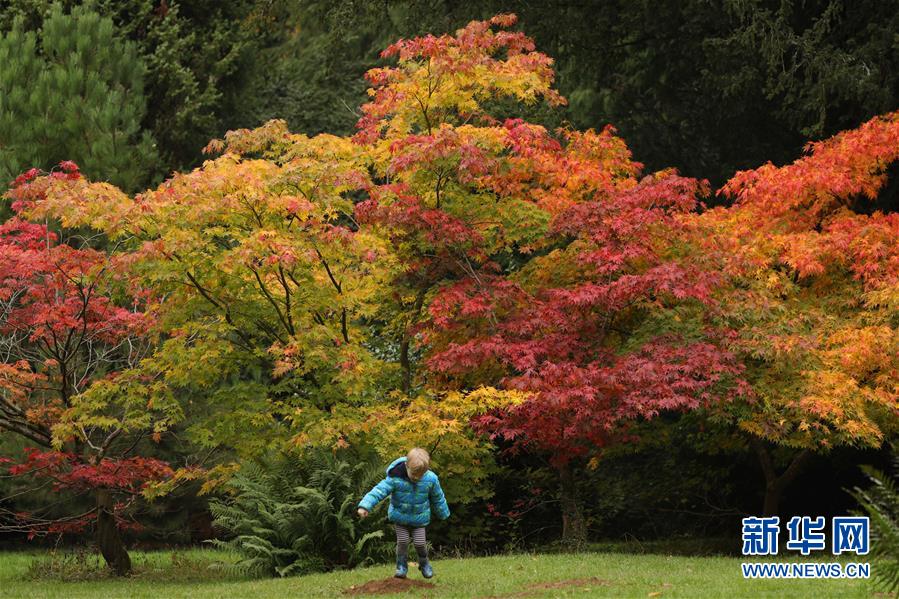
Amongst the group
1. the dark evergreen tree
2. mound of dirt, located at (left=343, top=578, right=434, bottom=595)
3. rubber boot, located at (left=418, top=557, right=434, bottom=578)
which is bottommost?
mound of dirt, located at (left=343, top=578, right=434, bottom=595)

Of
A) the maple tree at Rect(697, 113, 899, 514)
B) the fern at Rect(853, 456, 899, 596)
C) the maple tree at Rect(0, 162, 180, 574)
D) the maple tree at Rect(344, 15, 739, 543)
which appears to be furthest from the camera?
the maple tree at Rect(0, 162, 180, 574)

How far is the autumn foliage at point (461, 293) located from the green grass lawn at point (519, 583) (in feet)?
4.53

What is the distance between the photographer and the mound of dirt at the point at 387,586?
9.51m

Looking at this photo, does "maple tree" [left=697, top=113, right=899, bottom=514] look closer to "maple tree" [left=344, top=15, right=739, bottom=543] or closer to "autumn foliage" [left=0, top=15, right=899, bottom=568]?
"autumn foliage" [left=0, top=15, right=899, bottom=568]

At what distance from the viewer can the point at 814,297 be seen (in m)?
14.2

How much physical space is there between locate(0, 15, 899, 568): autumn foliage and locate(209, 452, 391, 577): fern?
501mm

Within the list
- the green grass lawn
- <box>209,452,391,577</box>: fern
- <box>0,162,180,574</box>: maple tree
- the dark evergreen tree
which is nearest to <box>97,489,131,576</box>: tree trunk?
<box>0,162,180,574</box>: maple tree

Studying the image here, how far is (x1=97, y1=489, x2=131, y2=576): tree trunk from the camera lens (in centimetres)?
1412

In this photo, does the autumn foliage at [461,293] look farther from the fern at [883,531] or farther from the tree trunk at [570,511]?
the fern at [883,531]

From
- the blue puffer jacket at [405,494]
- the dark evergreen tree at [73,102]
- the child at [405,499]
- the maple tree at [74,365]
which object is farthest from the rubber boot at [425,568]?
the dark evergreen tree at [73,102]

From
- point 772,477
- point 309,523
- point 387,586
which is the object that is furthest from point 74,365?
point 772,477

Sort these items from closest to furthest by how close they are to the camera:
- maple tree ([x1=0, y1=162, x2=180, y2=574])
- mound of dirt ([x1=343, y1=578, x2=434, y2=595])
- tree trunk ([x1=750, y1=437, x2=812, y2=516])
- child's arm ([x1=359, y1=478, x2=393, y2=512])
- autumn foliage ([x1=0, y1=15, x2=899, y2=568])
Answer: mound of dirt ([x1=343, y1=578, x2=434, y2=595]) → child's arm ([x1=359, y1=478, x2=393, y2=512]) → autumn foliage ([x1=0, y1=15, x2=899, y2=568]) → maple tree ([x1=0, y1=162, x2=180, y2=574]) → tree trunk ([x1=750, y1=437, x2=812, y2=516])

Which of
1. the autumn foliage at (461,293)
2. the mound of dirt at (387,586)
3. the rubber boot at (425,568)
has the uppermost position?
the autumn foliage at (461,293)

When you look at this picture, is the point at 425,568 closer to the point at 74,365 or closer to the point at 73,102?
the point at 74,365
